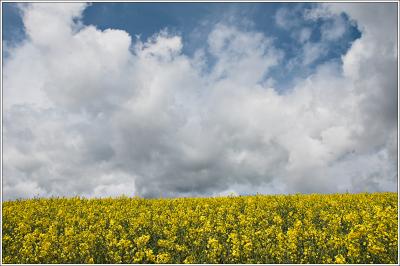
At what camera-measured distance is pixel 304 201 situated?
18141 mm

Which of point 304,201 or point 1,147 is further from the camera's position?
point 304,201

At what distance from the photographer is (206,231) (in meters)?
12.4

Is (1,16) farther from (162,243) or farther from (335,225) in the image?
(335,225)

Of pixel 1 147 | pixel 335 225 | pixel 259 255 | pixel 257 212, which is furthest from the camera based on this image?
pixel 257 212

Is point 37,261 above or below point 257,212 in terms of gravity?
below

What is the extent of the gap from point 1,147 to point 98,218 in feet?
24.2

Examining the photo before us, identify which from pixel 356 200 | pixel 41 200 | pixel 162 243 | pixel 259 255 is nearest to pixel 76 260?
pixel 162 243

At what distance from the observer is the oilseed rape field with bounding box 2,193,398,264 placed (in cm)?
1018

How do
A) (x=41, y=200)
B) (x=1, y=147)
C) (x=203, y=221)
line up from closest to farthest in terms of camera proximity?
(x=1, y=147), (x=203, y=221), (x=41, y=200)

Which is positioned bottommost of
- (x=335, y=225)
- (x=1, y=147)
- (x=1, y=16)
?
(x=335, y=225)

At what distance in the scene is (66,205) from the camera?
18906 mm

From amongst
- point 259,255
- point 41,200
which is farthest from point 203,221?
point 41,200

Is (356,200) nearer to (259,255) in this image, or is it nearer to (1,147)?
(259,255)

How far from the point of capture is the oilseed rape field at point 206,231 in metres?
10.2
